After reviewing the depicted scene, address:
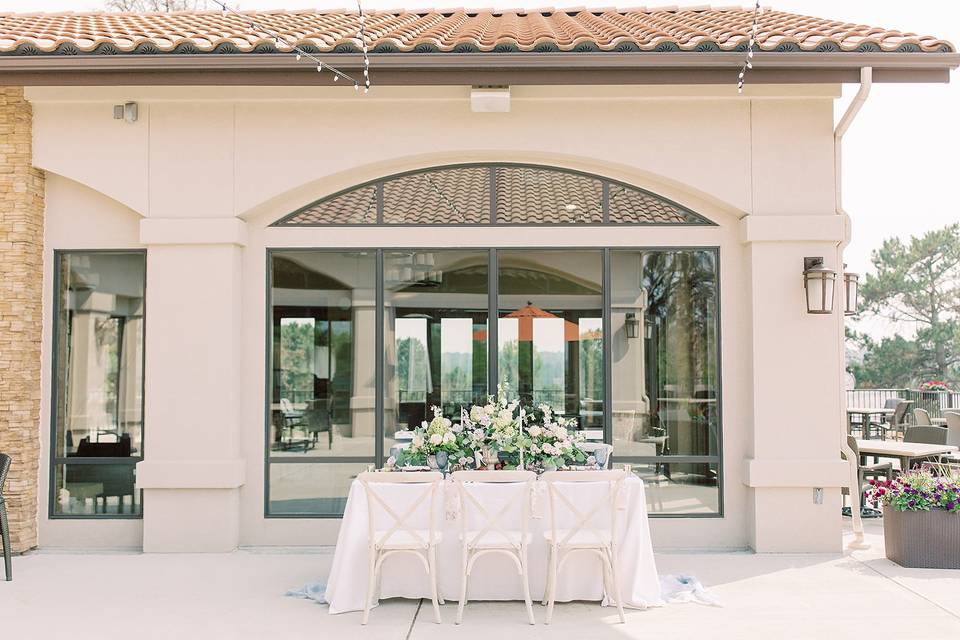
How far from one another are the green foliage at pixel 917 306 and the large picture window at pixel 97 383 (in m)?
28.5

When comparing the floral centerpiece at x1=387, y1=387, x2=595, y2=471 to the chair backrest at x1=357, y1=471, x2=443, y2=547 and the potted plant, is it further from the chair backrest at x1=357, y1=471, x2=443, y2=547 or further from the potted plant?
the potted plant

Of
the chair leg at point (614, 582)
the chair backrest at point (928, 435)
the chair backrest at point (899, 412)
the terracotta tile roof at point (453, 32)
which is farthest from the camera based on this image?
the chair backrest at point (899, 412)

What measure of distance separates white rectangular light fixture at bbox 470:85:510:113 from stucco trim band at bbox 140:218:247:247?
7.84 ft

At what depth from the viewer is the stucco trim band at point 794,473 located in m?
7.50

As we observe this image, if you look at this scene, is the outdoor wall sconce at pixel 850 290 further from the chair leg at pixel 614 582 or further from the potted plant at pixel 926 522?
the chair leg at pixel 614 582

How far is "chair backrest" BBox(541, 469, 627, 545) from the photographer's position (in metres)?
5.77

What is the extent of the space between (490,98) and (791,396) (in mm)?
3719

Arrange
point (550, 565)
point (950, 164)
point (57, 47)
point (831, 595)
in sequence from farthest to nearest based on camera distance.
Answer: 1. point (950, 164)
2. point (57, 47)
3. point (831, 595)
4. point (550, 565)

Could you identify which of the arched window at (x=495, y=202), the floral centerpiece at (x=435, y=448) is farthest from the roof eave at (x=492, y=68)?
the floral centerpiece at (x=435, y=448)

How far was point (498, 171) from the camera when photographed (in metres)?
8.06

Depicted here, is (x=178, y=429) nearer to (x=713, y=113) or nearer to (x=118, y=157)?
(x=118, y=157)

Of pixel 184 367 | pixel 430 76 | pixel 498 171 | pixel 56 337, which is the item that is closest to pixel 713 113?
pixel 498 171

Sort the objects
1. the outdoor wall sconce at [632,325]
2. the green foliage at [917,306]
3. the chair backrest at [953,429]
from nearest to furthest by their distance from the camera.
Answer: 1. the outdoor wall sconce at [632,325]
2. the chair backrest at [953,429]
3. the green foliage at [917,306]

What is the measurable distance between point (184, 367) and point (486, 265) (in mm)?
2872
